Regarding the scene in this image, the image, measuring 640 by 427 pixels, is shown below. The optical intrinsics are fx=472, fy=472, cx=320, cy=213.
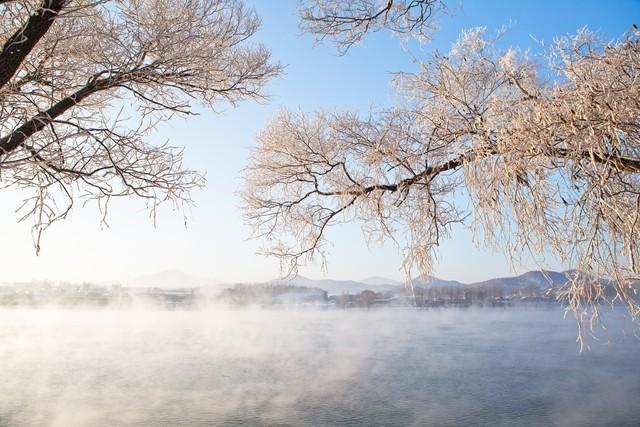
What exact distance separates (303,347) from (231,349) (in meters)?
2.18

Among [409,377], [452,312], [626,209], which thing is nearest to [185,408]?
[409,377]

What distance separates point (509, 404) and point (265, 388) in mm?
4577

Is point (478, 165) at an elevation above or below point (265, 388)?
above

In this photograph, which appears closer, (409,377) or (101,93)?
(101,93)

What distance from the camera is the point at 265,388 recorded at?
915 centimetres

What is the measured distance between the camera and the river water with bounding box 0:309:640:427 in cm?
756

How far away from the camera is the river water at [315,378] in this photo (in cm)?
756

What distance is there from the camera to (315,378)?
33.1ft

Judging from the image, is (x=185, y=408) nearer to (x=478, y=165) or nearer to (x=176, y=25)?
(x=176, y=25)

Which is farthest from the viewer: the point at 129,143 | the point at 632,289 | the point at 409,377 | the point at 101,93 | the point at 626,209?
the point at 409,377

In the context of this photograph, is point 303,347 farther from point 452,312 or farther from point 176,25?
point 452,312

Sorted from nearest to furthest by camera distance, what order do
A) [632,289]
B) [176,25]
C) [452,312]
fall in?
[632,289] < [176,25] < [452,312]

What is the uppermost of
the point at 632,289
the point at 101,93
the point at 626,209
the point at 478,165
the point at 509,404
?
the point at 101,93

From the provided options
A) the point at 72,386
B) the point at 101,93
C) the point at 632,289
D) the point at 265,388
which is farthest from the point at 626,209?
the point at 72,386
